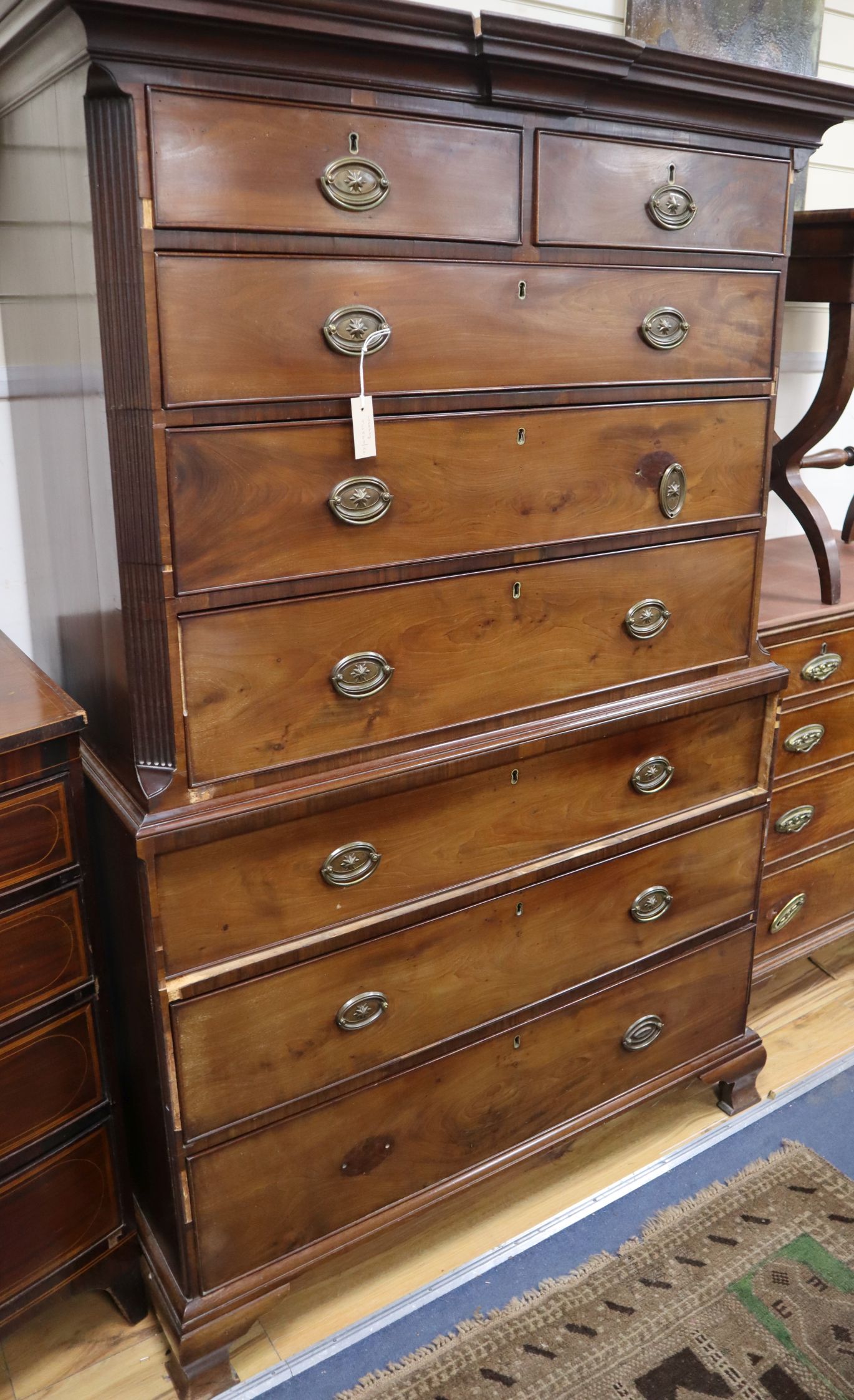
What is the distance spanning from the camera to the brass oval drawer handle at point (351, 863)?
63.6 inches

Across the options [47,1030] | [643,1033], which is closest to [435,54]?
[47,1030]

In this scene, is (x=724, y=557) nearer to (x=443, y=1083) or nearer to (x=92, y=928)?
(x=443, y=1083)

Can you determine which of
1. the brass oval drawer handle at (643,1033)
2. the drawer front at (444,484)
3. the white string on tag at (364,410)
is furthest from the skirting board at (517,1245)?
the white string on tag at (364,410)

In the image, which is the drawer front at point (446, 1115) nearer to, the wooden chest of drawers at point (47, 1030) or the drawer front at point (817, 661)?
the wooden chest of drawers at point (47, 1030)

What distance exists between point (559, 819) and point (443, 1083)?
0.49m

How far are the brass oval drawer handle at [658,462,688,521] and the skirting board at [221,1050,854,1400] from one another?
1288 millimetres

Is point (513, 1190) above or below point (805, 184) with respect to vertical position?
below

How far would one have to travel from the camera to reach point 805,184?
2.60m

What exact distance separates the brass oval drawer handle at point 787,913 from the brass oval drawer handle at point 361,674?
4.37 ft

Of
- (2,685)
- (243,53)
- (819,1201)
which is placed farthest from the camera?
(819,1201)

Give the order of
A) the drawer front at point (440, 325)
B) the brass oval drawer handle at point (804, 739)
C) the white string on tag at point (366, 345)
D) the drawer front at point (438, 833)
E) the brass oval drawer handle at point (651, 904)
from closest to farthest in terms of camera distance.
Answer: the drawer front at point (440, 325)
the white string on tag at point (366, 345)
the drawer front at point (438, 833)
the brass oval drawer handle at point (651, 904)
the brass oval drawer handle at point (804, 739)

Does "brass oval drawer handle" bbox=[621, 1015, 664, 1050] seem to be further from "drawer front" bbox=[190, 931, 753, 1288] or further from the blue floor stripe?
the blue floor stripe

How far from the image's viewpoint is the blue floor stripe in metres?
1.79

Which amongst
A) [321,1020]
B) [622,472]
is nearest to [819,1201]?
[321,1020]
